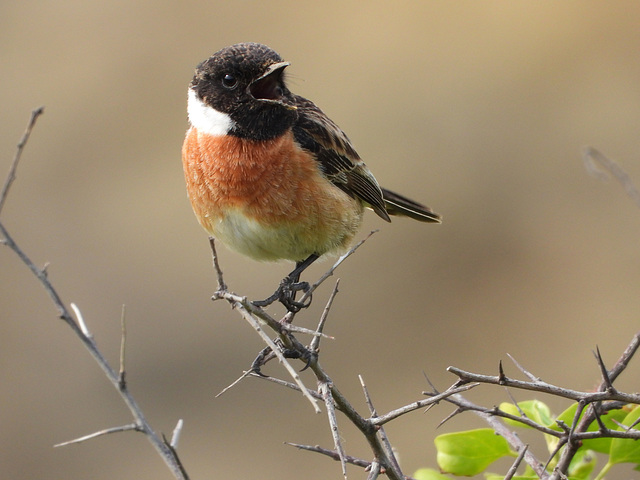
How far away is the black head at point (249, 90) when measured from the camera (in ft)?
13.3

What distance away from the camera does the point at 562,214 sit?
30.6ft

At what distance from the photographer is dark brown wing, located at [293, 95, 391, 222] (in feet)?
14.4

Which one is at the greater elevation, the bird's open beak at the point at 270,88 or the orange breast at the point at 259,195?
the bird's open beak at the point at 270,88

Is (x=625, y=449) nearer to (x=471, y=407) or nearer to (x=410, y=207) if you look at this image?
(x=471, y=407)

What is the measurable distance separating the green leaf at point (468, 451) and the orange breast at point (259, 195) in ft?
5.59

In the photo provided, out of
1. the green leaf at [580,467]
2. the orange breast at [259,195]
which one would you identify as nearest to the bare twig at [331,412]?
the green leaf at [580,467]

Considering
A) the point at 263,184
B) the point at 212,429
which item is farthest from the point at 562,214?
the point at 263,184

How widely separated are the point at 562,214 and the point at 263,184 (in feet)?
19.7

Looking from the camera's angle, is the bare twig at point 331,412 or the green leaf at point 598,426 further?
the green leaf at point 598,426

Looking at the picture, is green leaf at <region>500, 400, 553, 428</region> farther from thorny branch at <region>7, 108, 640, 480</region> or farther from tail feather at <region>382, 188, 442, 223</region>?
tail feather at <region>382, 188, 442, 223</region>

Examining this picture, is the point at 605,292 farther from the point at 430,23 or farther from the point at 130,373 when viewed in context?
the point at 130,373

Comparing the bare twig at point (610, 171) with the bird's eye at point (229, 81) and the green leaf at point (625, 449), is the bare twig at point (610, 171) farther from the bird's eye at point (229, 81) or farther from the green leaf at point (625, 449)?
the bird's eye at point (229, 81)

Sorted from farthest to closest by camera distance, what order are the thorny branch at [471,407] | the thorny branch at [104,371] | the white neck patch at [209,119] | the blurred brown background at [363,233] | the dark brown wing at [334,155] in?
the blurred brown background at [363,233], the dark brown wing at [334,155], the white neck patch at [209,119], the thorny branch at [471,407], the thorny branch at [104,371]

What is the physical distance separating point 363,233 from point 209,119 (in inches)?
169
